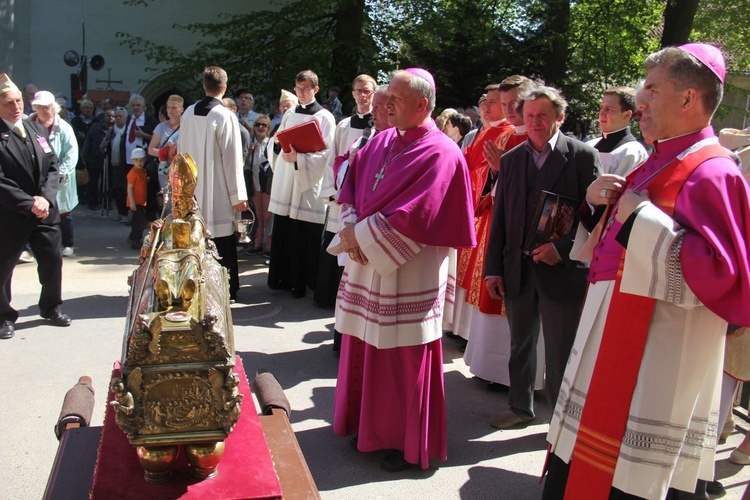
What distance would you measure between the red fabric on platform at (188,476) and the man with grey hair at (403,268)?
1.47 m

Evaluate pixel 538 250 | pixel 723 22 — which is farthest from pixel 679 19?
pixel 538 250

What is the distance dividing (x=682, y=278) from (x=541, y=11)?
15.1 meters

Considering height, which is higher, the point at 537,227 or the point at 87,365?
the point at 537,227

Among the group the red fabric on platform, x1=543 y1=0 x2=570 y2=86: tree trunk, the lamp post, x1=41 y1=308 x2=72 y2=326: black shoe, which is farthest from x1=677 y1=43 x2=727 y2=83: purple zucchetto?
the lamp post

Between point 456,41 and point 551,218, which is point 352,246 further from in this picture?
point 456,41

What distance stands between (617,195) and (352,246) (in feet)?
4.73

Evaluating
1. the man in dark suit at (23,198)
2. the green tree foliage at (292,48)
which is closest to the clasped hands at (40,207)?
the man in dark suit at (23,198)

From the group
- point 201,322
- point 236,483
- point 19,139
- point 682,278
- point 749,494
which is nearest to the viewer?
point 201,322

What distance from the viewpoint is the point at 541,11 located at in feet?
53.3

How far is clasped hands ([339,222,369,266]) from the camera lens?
376 centimetres

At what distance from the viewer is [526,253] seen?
4129 millimetres

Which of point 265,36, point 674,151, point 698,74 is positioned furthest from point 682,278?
point 265,36

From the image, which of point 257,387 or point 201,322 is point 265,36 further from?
point 201,322

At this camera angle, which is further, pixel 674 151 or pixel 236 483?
pixel 674 151
